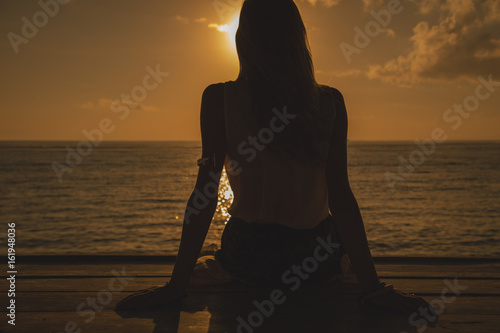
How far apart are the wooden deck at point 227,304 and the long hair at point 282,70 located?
785 millimetres

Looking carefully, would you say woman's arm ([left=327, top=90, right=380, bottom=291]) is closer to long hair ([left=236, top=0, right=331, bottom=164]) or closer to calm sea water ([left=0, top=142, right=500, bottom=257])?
long hair ([left=236, top=0, right=331, bottom=164])

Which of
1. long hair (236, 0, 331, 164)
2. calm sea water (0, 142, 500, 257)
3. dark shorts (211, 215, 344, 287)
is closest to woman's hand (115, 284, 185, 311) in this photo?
dark shorts (211, 215, 344, 287)

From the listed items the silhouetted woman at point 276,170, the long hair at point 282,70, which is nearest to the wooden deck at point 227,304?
the silhouetted woman at point 276,170

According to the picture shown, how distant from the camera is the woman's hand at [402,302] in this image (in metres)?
1.95

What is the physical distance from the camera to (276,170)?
6.82 ft

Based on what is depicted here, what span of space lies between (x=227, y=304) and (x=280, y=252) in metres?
0.39

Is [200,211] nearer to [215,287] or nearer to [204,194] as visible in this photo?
[204,194]

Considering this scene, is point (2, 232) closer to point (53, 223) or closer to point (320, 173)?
point (53, 223)

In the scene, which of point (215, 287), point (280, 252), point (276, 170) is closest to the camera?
point (276, 170)

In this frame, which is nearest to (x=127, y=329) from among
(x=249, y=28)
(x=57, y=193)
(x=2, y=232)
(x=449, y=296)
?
(x=249, y=28)

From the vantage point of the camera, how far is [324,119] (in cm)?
207

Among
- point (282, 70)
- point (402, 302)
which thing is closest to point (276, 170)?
point (282, 70)

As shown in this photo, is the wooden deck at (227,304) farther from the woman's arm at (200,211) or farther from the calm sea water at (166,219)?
the calm sea water at (166,219)

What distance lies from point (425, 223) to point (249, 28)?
55.5ft
